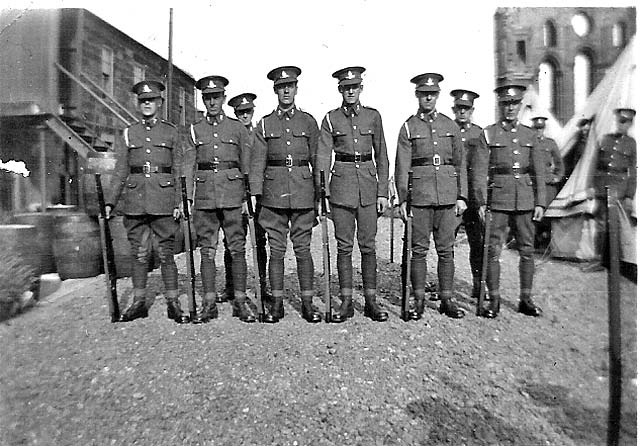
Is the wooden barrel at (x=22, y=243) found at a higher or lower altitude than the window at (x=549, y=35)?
lower

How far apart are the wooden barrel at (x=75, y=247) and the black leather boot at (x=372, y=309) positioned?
1770 mm

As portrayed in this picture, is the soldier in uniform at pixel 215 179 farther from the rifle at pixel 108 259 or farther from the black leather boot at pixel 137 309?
the rifle at pixel 108 259

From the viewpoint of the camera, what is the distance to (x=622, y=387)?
2.69 meters

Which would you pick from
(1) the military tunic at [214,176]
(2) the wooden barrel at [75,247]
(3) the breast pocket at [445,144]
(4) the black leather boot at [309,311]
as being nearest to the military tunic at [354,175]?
(4) the black leather boot at [309,311]

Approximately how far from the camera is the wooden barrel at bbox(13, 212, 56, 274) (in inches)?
119

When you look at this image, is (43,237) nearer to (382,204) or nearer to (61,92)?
(61,92)

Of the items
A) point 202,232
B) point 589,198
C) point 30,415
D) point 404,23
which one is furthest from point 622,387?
point 30,415

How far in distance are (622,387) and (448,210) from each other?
4.52 ft

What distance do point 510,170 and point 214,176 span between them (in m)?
1.89

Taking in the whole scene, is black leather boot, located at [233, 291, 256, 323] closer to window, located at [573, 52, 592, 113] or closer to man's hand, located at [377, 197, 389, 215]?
man's hand, located at [377, 197, 389, 215]

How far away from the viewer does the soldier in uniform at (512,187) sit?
9.43ft

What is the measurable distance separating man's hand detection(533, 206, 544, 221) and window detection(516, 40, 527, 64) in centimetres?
84

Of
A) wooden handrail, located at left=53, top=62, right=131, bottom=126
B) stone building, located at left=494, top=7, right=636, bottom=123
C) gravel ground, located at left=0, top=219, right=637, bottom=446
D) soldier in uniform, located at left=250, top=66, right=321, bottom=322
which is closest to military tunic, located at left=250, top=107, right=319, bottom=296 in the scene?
soldier in uniform, located at left=250, top=66, right=321, bottom=322

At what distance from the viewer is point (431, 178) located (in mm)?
3205
